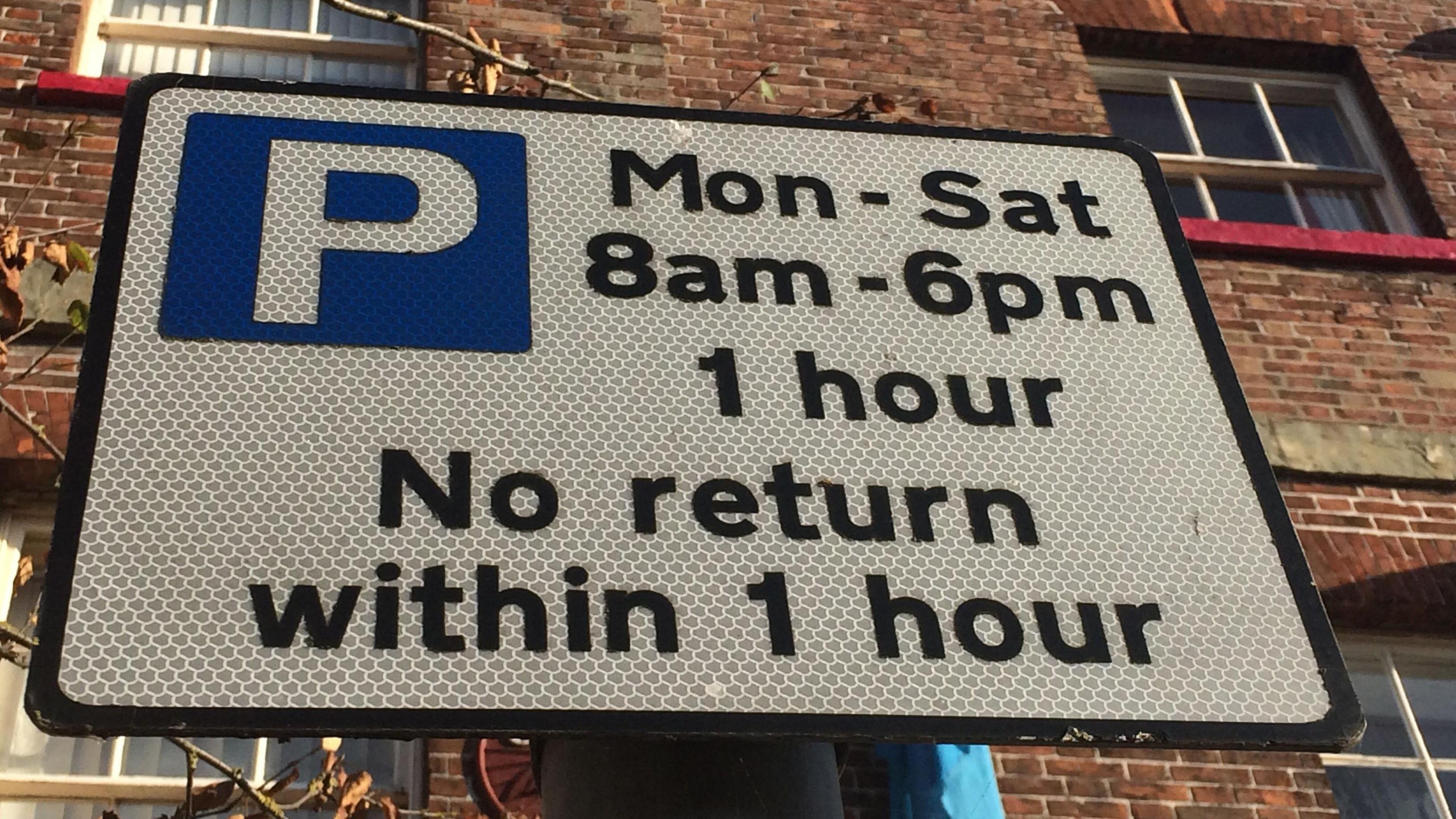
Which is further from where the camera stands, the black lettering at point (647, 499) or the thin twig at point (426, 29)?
the thin twig at point (426, 29)

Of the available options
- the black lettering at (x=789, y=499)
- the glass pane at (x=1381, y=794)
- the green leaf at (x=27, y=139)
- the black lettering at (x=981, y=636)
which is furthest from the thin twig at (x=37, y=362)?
the glass pane at (x=1381, y=794)

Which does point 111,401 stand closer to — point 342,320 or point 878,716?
point 342,320

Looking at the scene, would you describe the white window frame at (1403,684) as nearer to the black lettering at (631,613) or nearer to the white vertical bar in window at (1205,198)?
the white vertical bar in window at (1205,198)

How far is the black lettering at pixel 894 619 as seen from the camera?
5.29ft

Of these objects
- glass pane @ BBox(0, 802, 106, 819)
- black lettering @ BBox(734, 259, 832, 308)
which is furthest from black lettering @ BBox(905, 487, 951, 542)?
glass pane @ BBox(0, 802, 106, 819)

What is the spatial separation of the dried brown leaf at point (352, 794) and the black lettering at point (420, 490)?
7.51 feet

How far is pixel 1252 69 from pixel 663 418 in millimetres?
7565

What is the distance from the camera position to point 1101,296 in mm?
2096

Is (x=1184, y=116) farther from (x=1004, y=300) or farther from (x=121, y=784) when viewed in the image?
(x=1004, y=300)

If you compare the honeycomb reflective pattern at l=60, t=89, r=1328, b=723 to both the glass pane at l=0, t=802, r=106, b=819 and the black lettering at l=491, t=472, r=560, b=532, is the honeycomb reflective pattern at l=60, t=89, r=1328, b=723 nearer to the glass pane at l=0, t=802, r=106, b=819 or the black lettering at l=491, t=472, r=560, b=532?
the black lettering at l=491, t=472, r=560, b=532

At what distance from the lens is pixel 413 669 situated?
4.89 feet

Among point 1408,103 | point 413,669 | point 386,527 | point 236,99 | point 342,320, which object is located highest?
point 1408,103

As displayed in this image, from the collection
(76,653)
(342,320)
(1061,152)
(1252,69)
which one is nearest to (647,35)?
(1252,69)

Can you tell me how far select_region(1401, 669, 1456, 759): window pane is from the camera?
18.1 feet
